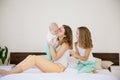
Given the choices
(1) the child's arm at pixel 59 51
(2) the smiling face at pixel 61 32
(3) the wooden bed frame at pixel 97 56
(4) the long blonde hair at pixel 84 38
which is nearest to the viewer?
(1) the child's arm at pixel 59 51

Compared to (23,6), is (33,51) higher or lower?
lower

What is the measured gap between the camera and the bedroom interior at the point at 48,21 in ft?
16.8

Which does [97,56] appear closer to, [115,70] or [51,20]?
[115,70]

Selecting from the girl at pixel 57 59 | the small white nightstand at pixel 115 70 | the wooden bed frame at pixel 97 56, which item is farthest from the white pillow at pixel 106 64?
the girl at pixel 57 59

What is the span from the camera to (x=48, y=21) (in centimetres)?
519

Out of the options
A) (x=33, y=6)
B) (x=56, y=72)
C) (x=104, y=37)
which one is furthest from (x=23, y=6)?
(x=56, y=72)

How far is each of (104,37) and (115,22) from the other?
36 centimetres

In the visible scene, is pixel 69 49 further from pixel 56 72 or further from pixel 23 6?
pixel 23 6

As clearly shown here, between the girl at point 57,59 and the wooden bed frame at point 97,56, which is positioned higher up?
the girl at point 57,59

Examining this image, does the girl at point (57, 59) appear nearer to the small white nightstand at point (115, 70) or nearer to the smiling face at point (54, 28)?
the smiling face at point (54, 28)

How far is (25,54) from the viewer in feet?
16.8

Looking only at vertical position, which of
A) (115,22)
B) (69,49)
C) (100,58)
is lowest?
(100,58)

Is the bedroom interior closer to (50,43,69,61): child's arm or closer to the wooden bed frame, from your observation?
the wooden bed frame

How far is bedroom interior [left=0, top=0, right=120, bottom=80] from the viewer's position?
5.12 m
